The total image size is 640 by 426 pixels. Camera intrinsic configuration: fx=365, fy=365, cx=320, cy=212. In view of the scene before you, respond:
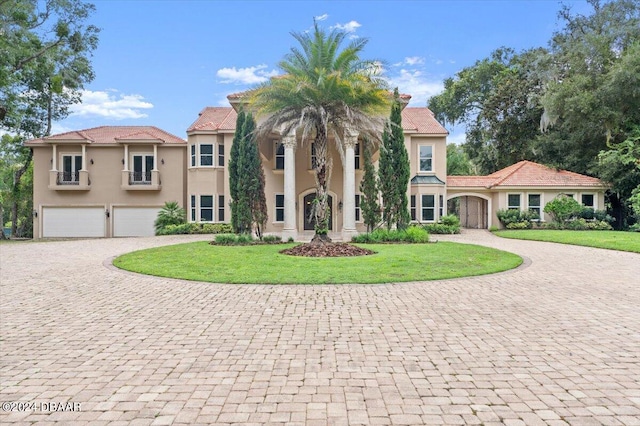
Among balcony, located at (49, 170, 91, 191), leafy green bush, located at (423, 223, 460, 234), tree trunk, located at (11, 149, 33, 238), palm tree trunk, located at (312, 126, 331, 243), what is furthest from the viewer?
tree trunk, located at (11, 149, 33, 238)

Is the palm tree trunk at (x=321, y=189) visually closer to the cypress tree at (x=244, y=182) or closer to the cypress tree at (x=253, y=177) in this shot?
the cypress tree at (x=253, y=177)

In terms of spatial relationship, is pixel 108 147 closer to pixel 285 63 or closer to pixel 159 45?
pixel 159 45

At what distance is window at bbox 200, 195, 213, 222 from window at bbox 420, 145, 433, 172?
13663 mm

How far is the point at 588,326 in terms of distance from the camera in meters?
5.21

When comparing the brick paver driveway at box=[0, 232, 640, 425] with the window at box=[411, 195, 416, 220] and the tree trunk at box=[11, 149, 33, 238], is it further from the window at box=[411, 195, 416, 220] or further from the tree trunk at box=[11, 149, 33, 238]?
the tree trunk at box=[11, 149, 33, 238]

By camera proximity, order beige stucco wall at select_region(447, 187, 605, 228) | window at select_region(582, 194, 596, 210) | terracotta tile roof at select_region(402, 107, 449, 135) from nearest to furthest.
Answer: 1. terracotta tile roof at select_region(402, 107, 449, 135)
2. beige stucco wall at select_region(447, 187, 605, 228)
3. window at select_region(582, 194, 596, 210)

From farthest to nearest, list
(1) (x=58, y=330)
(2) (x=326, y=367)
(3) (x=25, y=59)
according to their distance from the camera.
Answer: (3) (x=25, y=59) → (1) (x=58, y=330) → (2) (x=326, y=367)

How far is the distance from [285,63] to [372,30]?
11.6ft

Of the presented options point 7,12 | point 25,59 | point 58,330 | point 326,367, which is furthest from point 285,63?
point 25,59

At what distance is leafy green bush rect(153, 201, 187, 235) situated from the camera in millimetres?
22688

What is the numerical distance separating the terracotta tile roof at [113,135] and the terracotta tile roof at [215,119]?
1725 mm

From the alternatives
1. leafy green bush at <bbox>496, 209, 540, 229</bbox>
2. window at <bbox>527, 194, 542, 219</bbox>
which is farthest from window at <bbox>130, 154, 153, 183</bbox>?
window at <bbox>527, 194, 542, 219</bbox>

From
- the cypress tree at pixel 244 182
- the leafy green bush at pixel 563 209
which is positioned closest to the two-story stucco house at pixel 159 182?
the leafy green bush at pixel 563 209

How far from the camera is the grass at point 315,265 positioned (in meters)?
8.76
